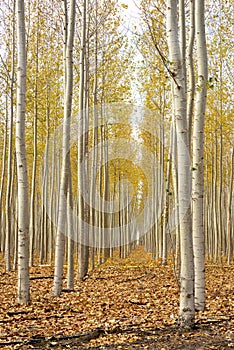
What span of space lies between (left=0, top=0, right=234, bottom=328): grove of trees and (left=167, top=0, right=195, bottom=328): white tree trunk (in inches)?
0.5

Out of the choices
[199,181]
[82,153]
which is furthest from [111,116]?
[199,181]

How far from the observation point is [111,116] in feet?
58.4

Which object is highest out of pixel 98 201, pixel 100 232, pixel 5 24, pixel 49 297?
pixel 5 24

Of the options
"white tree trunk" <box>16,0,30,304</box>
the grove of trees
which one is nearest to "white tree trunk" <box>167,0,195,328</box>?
the grove of trees

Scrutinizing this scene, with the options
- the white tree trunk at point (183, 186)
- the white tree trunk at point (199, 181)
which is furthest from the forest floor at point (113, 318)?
the white tree trunk at point (199, 181)

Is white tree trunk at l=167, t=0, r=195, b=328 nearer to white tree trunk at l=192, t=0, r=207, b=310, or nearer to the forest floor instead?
the forest floor

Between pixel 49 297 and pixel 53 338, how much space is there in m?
3.44

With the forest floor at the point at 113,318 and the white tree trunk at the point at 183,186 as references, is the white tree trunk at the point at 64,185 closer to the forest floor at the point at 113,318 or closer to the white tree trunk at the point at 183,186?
the forest floor at the point at 113,318

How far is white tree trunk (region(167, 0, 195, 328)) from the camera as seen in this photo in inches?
208

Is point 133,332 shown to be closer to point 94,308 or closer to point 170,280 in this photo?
point 94,308

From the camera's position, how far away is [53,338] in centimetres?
518

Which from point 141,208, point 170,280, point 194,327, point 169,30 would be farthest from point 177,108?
point 141,208

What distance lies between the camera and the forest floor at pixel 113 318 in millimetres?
4938

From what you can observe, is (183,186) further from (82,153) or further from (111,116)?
(111,116)
